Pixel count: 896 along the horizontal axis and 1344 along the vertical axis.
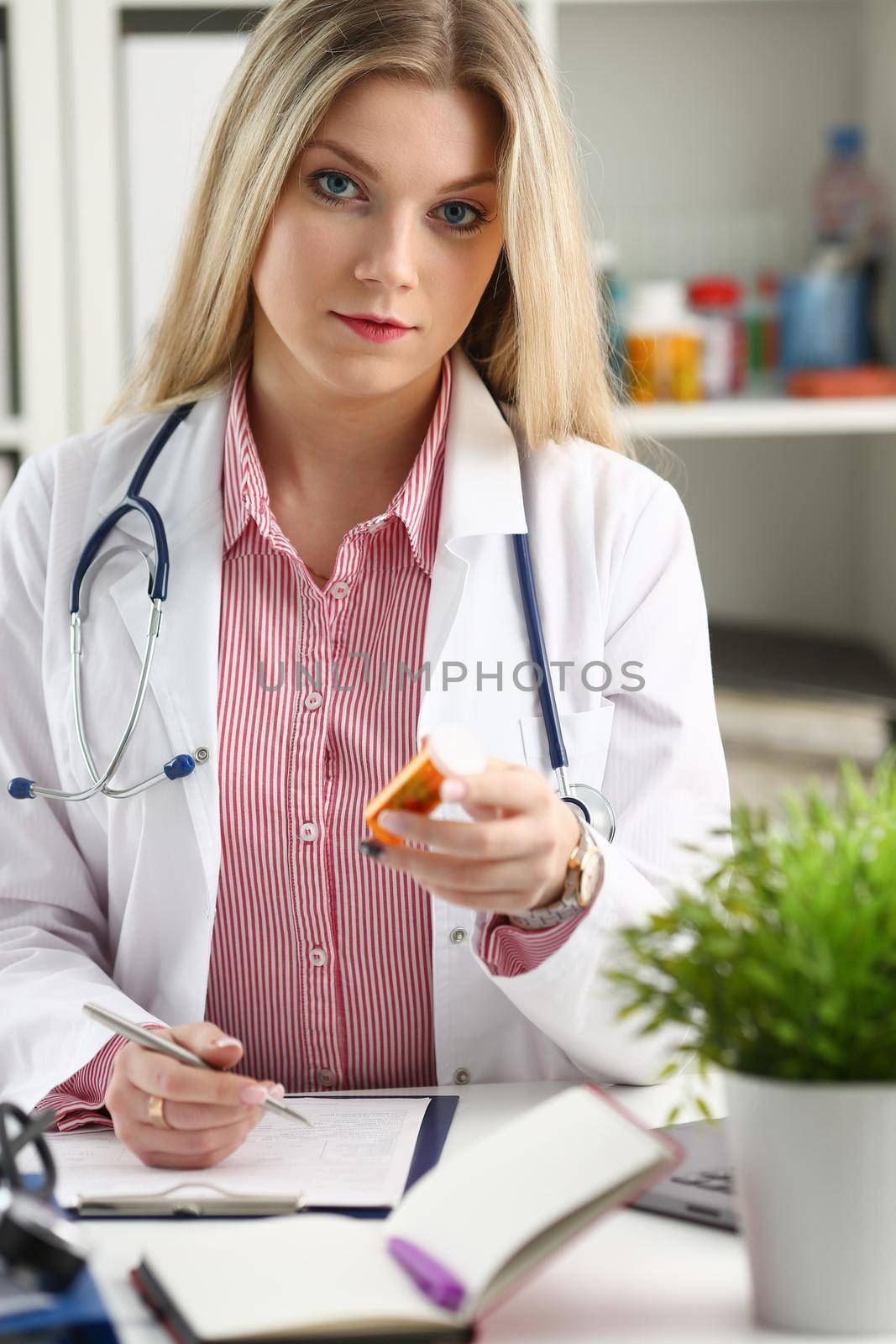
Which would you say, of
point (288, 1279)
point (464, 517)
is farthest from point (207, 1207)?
point (464, 517)

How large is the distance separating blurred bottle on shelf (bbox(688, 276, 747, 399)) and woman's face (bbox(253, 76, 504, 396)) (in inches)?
33.9

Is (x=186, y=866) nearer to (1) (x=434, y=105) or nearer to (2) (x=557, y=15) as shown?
(1) (x=434, y=105)

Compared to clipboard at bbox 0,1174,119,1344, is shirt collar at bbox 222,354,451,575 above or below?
above

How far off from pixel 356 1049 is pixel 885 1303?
64 cm

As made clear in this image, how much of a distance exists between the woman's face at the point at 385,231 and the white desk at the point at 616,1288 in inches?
27.3

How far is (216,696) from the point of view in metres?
1.26

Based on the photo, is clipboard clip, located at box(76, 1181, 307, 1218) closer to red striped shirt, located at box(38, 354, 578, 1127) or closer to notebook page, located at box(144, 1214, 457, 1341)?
notebook page, located at box(144, 1214, 457, 1341)

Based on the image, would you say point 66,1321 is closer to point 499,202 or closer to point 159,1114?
point 159,1114

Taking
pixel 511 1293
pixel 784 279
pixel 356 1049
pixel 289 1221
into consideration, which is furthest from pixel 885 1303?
pixel 784 279

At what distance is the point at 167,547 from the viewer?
1318 mm

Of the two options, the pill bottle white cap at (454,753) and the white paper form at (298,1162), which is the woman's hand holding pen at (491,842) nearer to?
the pill bottle white cap at (454,753)

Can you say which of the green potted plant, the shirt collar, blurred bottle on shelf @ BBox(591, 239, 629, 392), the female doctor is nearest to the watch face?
the female doctor

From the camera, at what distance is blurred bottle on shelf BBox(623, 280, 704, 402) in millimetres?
2043

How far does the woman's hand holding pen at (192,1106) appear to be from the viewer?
0.96 meters
